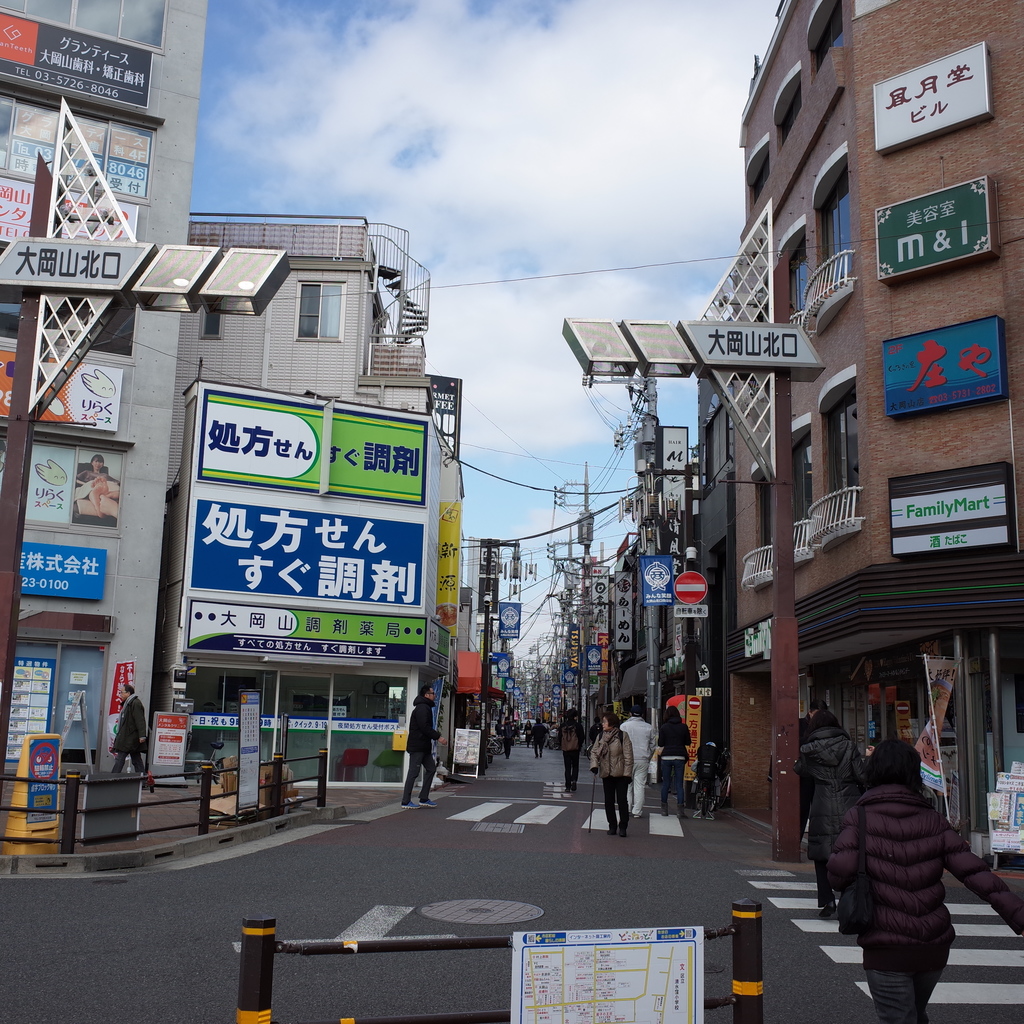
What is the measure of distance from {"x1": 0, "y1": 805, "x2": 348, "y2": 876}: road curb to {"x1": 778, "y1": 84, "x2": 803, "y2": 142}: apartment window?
660 inches

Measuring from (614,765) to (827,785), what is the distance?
545cm

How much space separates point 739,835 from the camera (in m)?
16.5

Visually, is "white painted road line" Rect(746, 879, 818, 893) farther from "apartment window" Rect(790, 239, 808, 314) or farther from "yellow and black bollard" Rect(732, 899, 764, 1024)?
"apartment window" Rect(790, 239, 808, 314)

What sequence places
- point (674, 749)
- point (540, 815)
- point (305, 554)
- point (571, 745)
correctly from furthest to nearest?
point (571, 745)
point (305, 554)
point (674, 749)
point (540, 815)

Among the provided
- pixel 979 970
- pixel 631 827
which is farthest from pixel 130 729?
pixel 979 970

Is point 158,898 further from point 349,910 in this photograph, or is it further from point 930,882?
point 930,882

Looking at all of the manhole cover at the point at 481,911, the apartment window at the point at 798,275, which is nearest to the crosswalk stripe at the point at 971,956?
the manhole cover at the point at 481,911

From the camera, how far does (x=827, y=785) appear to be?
9.34m

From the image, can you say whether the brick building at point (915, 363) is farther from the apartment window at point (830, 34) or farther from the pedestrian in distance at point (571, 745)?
the pedestrian in distance at point (571, 745)

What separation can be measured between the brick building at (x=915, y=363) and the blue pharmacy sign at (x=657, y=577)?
304 inches

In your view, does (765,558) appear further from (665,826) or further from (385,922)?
(385,922)

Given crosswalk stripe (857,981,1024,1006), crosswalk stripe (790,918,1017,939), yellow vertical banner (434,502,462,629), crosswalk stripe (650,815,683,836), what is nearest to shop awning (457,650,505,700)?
yellow vertical banner (434,502,462,629)

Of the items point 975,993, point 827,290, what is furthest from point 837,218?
point 975,993

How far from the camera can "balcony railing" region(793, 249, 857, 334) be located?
16125 mm
